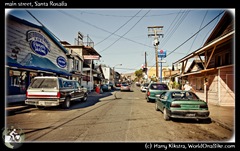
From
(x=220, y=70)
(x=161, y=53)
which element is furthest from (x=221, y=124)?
(x=161, y=53)

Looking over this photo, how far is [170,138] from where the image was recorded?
4.90 m

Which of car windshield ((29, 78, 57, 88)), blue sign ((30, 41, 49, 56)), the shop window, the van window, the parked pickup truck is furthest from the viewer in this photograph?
blue sign ((30, 41, 49, 56))

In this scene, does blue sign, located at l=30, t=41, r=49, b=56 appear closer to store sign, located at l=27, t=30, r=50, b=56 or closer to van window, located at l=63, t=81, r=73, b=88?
store sign, located at l=27, t=30, r=50, b=56

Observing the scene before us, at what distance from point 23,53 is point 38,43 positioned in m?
2.56

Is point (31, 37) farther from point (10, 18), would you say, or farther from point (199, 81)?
point (199, 81)

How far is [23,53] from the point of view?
12352 millimetres

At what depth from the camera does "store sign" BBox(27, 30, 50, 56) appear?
13519 mm

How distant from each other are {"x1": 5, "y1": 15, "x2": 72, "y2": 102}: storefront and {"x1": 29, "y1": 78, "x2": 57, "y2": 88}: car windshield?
6.84ft

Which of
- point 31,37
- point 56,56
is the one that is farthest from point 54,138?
point 56,56

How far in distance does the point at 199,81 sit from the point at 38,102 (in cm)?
1498

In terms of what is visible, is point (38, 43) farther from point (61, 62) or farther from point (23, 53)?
point (61, 62)

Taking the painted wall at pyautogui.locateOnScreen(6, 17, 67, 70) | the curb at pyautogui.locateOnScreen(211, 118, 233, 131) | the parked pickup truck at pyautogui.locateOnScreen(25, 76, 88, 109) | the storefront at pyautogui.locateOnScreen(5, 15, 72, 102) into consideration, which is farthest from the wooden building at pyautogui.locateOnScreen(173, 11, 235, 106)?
the painted wall at pyautogui.locateOnScreen(6, 17, 67, 70)

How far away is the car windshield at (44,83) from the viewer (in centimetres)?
938

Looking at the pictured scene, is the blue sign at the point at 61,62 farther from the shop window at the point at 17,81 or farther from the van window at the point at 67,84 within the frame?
the van window at the point at 67,84
